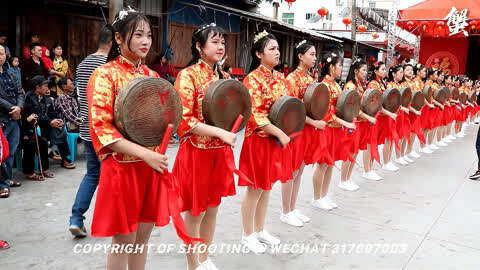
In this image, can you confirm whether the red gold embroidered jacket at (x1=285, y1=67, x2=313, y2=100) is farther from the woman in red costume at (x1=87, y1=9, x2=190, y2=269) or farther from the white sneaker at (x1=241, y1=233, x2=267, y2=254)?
the woman in red costume at (x1=87, y1=9, x2=190, y2=269)

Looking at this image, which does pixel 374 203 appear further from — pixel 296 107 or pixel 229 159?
pixel 229 159

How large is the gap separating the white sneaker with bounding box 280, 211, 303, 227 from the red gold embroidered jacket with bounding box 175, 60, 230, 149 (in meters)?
1.43

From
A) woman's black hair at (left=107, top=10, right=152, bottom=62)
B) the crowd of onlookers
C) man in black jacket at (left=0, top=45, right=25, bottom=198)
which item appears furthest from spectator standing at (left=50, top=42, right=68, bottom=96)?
woman's black hair at (left=107, top=10, right=152, bottom=62)

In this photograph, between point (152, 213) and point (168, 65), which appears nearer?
point (152, 213)

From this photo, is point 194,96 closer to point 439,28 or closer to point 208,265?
point 208,265

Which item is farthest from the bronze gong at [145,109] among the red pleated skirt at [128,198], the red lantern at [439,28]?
the red lantern at [439,28]

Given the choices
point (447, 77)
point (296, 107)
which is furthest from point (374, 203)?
point (447, 77)

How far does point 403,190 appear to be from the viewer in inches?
189

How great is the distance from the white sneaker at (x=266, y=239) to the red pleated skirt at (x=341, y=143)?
1161mm

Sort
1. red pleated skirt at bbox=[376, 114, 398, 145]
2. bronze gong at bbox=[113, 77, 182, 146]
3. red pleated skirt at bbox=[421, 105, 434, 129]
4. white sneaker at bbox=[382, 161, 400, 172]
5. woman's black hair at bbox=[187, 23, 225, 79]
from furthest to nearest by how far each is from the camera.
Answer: red pleated skirt at bbox=[421, 105, 434, 129], white sneaker at bbox=[382, 161, 400, 172], red pleated skirt at bbox=[376, 114, 398, 145], woman's black hair at bbox=[187, 23, 225, 79], bronze gong at bbox=[113, 77, 182, 146]

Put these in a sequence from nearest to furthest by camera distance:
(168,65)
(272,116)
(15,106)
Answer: (272,116) < (15,106) < (168,65)

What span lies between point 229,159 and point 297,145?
1.07 meters

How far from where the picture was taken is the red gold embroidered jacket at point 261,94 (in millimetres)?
2703

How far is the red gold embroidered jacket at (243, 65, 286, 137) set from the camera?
2703mm
